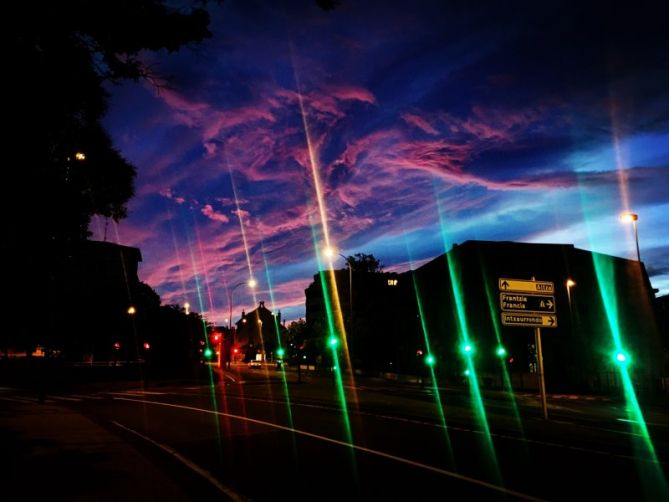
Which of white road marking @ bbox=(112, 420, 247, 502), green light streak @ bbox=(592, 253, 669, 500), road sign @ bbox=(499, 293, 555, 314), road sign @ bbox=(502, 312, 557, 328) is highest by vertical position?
road sign @ bbox=(499, 293, 555, 314)

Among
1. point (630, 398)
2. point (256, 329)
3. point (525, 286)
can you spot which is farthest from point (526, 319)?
point (256, 329)

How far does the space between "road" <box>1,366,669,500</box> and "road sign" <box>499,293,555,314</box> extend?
329 centimetres

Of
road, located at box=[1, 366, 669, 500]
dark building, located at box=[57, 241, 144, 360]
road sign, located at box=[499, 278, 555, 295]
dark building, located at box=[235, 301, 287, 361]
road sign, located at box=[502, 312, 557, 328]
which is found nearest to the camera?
road, located at box=[1, 366, 669, 500]

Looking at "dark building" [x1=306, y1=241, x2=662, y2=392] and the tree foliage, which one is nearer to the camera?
the tree foliage

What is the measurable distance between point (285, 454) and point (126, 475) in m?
2.89

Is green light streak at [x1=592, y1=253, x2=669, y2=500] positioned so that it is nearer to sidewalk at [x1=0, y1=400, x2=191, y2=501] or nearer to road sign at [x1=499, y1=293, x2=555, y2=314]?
road sign at [x1=499, y1=293, x2=555, y2=314]

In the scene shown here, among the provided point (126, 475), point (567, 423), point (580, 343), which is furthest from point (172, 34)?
point (580, 343)

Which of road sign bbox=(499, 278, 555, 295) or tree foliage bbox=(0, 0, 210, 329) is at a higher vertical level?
tree foliage bbox=(0, 0, 210, 329)

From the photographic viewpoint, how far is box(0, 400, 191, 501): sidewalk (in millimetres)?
7223

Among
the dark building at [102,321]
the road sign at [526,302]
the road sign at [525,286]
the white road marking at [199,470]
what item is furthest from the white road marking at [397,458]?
the dark building at [102,321]

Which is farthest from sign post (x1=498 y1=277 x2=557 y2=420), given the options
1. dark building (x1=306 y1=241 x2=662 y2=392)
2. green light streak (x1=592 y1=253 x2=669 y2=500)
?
dark building (x1=306 y1=241 x2=662 y2=392)

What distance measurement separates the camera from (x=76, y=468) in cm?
877

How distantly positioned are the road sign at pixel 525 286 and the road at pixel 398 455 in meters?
3.86

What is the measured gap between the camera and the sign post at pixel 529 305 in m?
17.1
